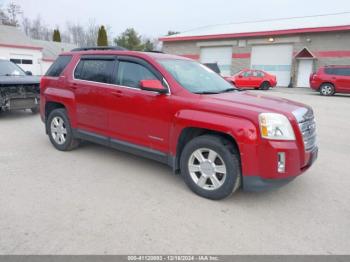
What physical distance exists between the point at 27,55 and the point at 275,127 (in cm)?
3115

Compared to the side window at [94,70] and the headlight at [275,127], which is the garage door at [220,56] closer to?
the side window at [94,70]

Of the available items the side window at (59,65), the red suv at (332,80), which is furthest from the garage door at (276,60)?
the side window at (59,65)

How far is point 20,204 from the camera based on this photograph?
11.1 feet

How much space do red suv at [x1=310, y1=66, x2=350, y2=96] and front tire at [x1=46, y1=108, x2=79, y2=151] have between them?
1609 cm

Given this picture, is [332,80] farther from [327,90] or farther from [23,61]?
[23,61]

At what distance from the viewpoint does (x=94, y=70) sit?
16.0ft

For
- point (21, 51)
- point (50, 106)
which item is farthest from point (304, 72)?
point (21, 51)

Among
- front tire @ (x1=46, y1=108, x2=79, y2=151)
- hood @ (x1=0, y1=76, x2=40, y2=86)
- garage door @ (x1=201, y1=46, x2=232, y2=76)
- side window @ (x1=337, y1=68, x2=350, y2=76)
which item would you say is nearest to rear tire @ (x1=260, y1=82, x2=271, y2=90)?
side window @ (x1=337, y1=68, x2=350, y2=76)

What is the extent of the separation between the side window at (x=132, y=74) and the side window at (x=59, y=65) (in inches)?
58.7

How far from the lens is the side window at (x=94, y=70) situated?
466 cm

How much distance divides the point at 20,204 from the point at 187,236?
6.63ft

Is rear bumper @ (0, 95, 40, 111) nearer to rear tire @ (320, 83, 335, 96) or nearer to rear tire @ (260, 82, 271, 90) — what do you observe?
rear tire @ (260, 82, 271, 90)

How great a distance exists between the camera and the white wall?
26.8 metres

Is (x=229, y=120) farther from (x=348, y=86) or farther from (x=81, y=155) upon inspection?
(x=348, y=86)
